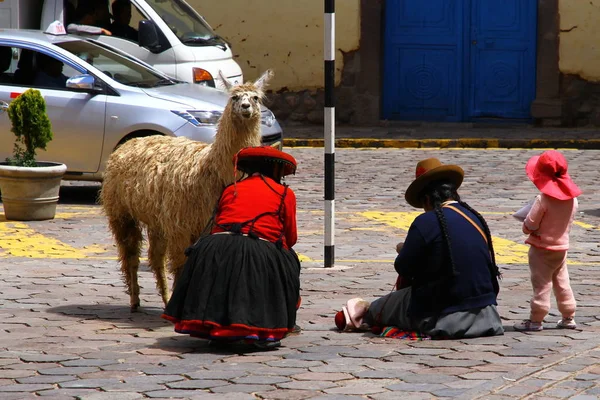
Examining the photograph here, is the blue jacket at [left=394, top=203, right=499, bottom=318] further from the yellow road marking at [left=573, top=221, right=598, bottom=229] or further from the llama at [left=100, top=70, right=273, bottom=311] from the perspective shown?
the yellow road marking at [left=573, top=221, right=598, bottom=229]

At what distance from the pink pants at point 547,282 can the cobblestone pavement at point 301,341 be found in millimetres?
160

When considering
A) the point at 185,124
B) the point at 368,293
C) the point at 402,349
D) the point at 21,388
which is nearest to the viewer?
the point at 21,388

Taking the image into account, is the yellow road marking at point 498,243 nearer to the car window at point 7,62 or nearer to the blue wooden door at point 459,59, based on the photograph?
the car window at point 7,62

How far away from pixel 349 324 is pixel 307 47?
13479mm

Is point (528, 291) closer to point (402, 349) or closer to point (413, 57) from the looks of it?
point (402, 349)

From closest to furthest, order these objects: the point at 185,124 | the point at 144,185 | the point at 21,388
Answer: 1. the point at 21,388
2. the point at 144,185
3. the point at 185,124

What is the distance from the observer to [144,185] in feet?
29.0

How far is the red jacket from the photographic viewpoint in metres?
7.86

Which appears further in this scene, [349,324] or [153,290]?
[153,290]

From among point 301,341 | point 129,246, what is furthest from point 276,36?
point 301,341

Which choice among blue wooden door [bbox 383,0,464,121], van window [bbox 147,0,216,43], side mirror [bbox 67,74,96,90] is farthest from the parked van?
blue wooden door [bbox 383,0,464,121]

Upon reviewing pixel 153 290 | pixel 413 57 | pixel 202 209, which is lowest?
pixel 153 290

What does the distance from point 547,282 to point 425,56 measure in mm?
13348

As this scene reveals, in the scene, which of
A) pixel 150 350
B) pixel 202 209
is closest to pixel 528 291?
pixel 202 209
